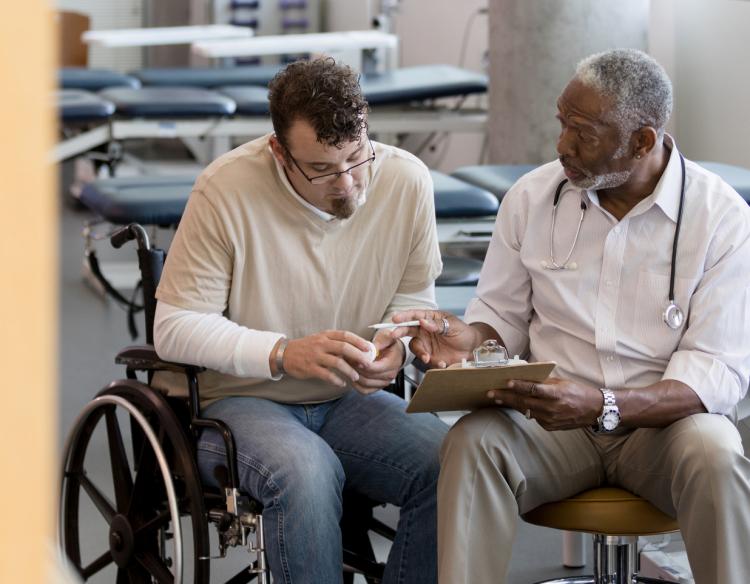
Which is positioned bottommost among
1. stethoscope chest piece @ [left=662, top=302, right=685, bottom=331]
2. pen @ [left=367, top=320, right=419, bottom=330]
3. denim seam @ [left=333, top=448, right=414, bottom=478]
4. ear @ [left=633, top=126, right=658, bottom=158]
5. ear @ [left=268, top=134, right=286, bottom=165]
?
denim seam @ [left=333, top=448, right=414, bottom=478]

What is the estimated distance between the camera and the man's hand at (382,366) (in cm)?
210

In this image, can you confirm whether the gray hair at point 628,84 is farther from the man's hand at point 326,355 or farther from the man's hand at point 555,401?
the man's hand at point 326,355

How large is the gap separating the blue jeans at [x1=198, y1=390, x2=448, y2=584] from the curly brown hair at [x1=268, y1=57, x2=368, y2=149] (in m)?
0.51

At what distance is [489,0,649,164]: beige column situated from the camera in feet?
15.3

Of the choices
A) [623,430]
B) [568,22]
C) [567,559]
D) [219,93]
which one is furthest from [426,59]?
[623,430]

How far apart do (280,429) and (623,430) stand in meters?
0.62

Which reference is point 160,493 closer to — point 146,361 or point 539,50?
point 146,361

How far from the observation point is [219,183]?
2.12 meters

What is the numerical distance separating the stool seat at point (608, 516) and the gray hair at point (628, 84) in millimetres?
644

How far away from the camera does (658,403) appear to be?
6.52ft

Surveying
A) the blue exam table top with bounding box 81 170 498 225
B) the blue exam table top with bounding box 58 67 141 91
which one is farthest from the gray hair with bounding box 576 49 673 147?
the blue exam table top with bounding box 58 67 141 91

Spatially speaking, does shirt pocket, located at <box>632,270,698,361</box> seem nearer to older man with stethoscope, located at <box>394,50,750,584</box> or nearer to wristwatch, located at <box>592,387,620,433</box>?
older man with stethoscope, located at <box>394,50,750,584</box>

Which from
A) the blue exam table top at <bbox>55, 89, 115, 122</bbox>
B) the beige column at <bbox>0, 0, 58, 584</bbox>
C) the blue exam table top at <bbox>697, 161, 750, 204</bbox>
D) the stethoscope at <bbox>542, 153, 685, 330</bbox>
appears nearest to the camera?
the beige column at <bbox>0, 0, 58, 584</bbox>

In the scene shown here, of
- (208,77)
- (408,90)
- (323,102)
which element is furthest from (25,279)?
(208,77)
